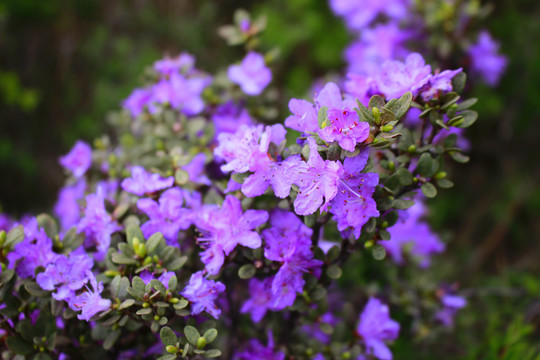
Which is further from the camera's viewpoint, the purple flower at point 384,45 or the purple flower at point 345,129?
the purple flower at point 384,45

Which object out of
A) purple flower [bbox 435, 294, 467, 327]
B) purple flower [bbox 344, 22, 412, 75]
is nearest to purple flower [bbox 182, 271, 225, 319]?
purple flower [bbox 435, 294, 467, 327]

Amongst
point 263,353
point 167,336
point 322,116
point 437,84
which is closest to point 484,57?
point 437,84

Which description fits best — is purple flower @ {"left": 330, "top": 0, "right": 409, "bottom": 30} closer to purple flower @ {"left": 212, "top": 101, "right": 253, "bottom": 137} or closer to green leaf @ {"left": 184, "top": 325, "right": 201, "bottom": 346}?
purple flower @ {"left": 212, "top": 101, "right": 253, "bottom": 137}

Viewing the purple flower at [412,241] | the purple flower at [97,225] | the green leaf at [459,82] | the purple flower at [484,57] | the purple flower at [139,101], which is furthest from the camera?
the purple flower at [484,57]

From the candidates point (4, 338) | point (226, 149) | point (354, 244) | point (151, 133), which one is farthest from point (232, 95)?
point (4, 338)

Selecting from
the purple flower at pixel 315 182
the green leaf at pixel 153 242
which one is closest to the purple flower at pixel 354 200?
the purple flower at pixel 315 182

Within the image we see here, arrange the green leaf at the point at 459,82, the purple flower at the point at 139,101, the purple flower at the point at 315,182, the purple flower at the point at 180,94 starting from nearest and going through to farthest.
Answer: the purple flower at the point at 315,182 < the green leaf at the point at 459,82 < the purple flower at the point at 180,94 < the purple flower at the point at 139,101

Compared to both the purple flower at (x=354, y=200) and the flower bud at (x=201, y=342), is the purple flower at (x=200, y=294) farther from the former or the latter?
the purple flower at (x=354, y=200)

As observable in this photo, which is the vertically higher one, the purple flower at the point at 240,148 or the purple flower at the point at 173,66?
the purple flower at the point at 173,66

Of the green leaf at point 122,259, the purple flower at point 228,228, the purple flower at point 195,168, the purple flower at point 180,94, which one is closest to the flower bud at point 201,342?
the purple flower at point 228,228

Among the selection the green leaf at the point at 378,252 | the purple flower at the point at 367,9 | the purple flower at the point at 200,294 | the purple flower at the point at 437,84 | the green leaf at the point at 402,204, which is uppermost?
the purple flower at the point at 367,9
